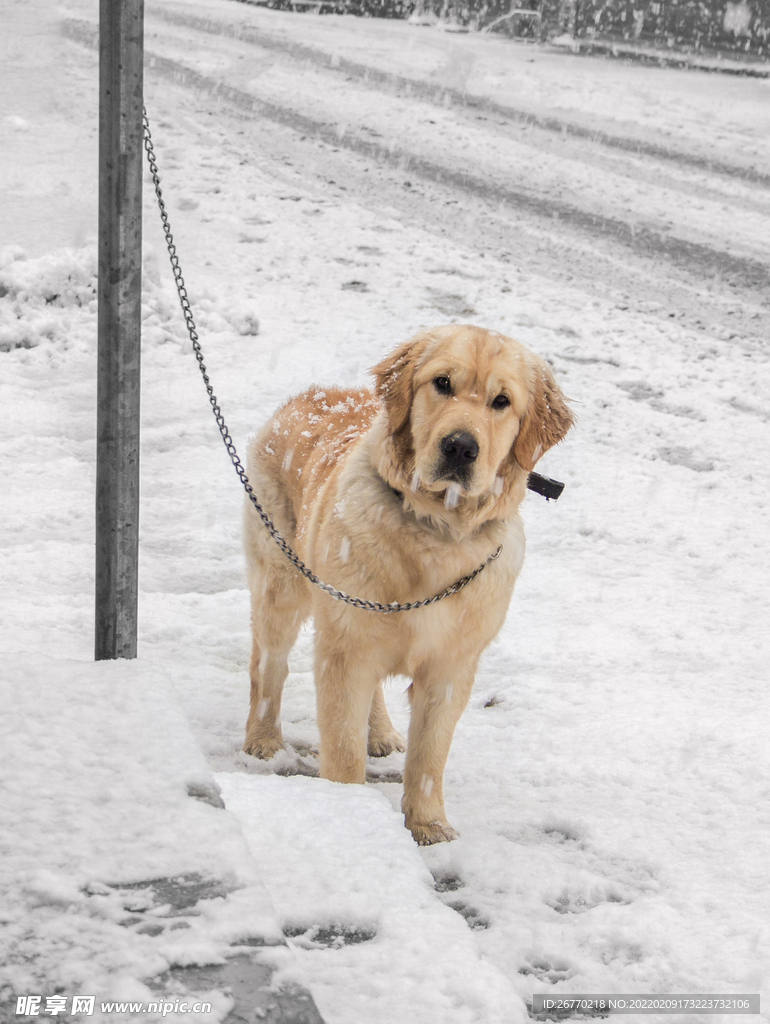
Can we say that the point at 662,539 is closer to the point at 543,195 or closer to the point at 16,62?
the point at 543,195

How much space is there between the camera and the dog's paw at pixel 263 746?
3.75m

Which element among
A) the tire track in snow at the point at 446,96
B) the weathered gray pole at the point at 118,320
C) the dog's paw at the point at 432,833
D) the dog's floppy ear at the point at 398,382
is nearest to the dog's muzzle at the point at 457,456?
the dog's floppy ear at the point at 398,382

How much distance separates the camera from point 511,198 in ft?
34.7

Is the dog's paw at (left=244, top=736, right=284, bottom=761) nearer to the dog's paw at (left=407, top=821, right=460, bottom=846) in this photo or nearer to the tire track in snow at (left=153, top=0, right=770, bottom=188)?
the dog's paw at (left=407, top=821, right=460, bottom=846)

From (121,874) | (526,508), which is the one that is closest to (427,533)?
(121,874)

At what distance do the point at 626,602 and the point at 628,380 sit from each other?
2.82 meters

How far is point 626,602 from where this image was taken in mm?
4945

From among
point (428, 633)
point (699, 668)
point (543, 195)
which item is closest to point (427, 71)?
point (543, 195)

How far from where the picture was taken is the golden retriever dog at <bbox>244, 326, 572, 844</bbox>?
9.80 ft

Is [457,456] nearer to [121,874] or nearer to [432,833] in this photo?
[432,833]

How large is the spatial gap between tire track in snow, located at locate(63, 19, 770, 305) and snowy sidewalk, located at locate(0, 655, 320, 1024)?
26.4 feet

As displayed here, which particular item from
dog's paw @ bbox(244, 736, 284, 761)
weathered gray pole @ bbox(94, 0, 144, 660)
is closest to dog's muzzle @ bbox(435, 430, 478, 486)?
weathered gray pole @ bbox(94, 0, 144, 660)

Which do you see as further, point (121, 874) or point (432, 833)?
point (432, 833)

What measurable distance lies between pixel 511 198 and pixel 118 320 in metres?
8.60
